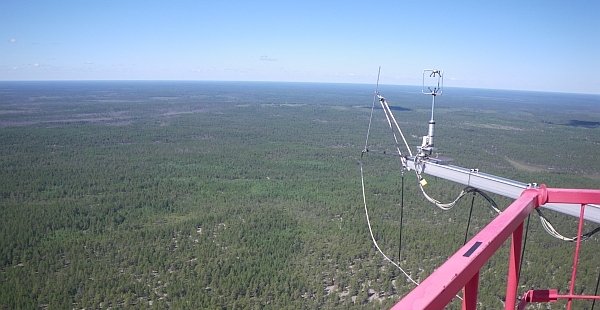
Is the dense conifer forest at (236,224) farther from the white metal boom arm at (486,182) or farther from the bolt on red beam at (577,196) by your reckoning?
the bolt on red beam at (577,196)

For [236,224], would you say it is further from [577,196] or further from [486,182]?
[577,196]

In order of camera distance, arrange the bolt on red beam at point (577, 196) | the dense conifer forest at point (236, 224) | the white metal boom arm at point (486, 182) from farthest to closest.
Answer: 1. the dense conifer forest at point (236, 224)
2. the white metal boom arm at point (486, 182)
3. the bolt on red beam at point (577, 196)

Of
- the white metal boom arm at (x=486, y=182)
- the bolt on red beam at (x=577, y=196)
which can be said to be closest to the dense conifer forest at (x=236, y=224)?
the white metal boom arm at (x=486, y=182)

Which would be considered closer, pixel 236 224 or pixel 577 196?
pixel 577 196

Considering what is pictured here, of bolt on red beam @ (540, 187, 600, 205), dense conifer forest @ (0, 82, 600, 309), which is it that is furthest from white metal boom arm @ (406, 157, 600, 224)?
dense conifer forest @ (0, 82, 600, 309)

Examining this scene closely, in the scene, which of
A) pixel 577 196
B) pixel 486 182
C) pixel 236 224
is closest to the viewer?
pixel 577 196

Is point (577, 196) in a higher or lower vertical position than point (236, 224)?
higher

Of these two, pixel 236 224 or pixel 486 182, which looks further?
pixel 236 224

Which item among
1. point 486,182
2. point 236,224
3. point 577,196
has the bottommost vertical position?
point 236,224

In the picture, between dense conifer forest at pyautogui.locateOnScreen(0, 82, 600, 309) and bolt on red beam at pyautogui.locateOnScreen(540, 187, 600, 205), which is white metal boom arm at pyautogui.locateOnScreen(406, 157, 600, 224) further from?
dense conifer forest at pyautogui.locateOnScreen(0, 82, 600, 309)

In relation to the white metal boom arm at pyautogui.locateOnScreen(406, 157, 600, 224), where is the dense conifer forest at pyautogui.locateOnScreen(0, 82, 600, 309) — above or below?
below

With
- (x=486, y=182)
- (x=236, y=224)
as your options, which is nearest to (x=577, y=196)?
(x=486, y=182)

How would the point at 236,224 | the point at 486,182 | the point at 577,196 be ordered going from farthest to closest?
the point at 236,224, the point at 486,182, the point at 577,196

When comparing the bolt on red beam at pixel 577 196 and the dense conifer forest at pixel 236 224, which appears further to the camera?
the dense conifer forest at pixel 236 224
